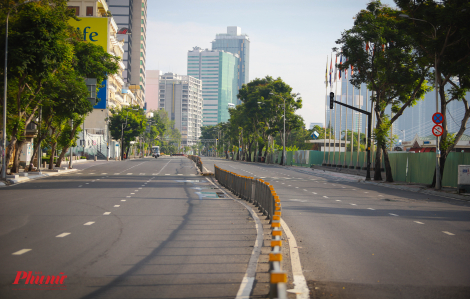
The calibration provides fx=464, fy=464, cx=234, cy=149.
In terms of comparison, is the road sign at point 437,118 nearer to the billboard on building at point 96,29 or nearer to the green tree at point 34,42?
the green tree at point 34,42

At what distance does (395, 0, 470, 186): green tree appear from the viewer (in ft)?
81.5

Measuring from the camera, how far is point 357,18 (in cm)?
3597

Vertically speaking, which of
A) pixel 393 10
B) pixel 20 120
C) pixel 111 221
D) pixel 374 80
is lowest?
pixel 111 221

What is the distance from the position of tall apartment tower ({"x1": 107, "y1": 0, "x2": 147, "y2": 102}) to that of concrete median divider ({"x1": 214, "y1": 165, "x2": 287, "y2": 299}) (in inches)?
4795

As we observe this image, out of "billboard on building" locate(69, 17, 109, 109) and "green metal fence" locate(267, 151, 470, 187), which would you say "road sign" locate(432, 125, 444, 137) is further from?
"billboard on building" locate(69, 17, 109, 109)

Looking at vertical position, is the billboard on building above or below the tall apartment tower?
below

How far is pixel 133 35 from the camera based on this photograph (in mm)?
153500

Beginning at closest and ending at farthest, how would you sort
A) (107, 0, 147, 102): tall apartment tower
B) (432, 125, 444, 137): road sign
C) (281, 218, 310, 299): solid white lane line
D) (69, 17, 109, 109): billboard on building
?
(281, 218, 310, 299): solid white lane line → (432, 125, 444, 137): road sign → (69, 17, 109, 109): billboard on building → (107, 0, 147, 102): tall apartment tower

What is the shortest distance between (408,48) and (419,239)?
26.0 m

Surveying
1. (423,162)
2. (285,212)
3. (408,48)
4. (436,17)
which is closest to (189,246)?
(285,212)

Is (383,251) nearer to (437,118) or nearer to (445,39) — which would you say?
(437,118)

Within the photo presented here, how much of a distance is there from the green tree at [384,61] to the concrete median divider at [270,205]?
13.9 m

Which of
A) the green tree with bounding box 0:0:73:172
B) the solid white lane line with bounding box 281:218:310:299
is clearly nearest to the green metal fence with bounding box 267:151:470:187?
the solid white lane line with bounding box 281:218:310:299

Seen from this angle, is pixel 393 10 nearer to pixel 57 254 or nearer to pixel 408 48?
pixel 408 48
